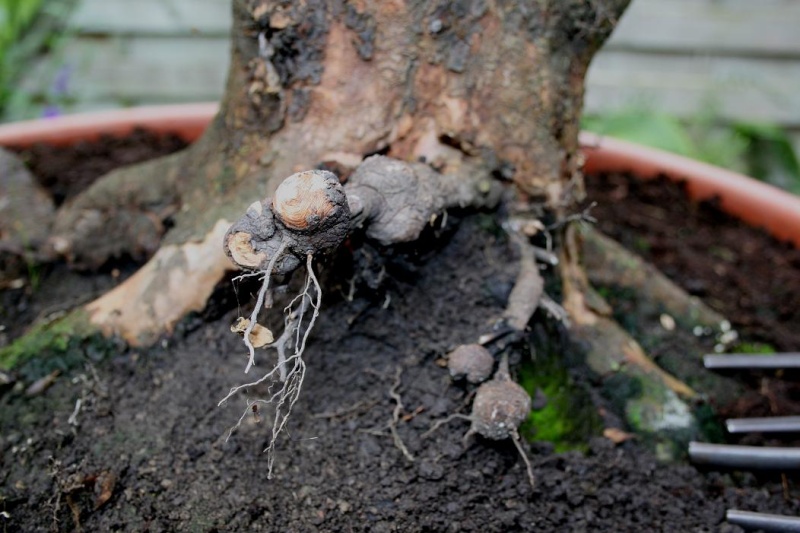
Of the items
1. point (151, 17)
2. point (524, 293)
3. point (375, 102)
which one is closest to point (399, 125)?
point (375, 102)

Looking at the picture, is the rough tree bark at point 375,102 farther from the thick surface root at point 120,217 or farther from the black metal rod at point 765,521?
the black metal rod at point 765,521

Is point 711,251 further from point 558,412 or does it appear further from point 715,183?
point 558,412

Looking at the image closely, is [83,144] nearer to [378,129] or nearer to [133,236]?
[133,236]

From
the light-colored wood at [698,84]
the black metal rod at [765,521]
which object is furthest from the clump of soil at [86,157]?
the light-colored wood at [698,84]

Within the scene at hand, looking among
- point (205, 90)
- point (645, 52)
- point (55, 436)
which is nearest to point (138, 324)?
point (55, 436)

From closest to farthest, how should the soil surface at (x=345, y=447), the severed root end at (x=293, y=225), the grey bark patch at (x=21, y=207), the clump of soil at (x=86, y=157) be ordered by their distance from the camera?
the severed root end at (x=293, y=225), the soil surface at (x=345, y=447), the grey bark patch at (x=21, y=207), the clump of soil at (x=86, y=157)

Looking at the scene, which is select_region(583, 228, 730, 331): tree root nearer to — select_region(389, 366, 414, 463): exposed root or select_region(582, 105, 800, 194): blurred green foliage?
select_region(389, 366, 414, 463): exposed root

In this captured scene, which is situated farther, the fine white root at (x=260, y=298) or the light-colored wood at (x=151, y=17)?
the light-colored wood at (x=151, y=17)

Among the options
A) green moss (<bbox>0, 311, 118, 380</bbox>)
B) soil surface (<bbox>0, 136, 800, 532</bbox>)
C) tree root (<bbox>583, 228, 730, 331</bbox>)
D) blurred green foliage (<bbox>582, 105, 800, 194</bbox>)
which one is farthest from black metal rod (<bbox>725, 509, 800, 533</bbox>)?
blurred green foliage (<bbox>582, 105, 800, 194</bbox>)
